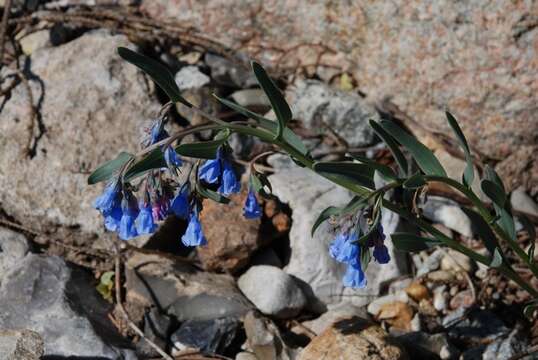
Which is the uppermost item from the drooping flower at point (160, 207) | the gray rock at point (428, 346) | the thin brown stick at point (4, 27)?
the drooping flower at point (160, 207)

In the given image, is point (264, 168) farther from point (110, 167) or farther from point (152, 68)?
point (152, 68)

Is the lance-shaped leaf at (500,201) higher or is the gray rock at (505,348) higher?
the lance-shaped leaf at (500,201)

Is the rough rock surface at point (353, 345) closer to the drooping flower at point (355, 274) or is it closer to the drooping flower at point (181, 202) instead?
the drooping flower at point (355, 274)

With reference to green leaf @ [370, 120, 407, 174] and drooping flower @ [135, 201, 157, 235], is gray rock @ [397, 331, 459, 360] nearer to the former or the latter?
green leaf @ [370, 120, 407, 174]

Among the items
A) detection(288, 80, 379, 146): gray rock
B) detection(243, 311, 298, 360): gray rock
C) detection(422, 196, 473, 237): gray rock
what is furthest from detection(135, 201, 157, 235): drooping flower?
detection(288, 80, 379, 146): gray rock

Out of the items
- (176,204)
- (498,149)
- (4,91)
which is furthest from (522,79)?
(4,91)

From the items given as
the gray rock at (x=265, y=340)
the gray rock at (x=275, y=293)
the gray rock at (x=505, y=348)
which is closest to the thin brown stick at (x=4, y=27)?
the gray rock at (x=275, y=293)

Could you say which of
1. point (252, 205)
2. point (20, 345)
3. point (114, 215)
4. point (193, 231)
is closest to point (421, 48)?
point (252, 205)
